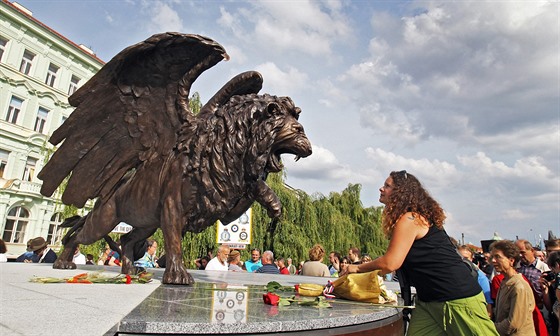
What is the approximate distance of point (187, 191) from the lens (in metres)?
3.79

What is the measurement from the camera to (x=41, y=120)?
A: 25031 mm

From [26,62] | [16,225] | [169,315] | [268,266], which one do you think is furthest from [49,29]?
[169,315]

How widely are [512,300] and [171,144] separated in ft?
12.7

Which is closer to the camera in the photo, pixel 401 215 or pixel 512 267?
pixel 401 215

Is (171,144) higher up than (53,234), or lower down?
higher up

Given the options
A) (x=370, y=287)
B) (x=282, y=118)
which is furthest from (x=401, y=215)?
(x=282, y=118)

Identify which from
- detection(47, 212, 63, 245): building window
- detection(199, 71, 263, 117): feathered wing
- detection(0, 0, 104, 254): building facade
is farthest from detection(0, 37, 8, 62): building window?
detection(199, 71, 263, 117): feathered wing

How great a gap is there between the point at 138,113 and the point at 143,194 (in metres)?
0.92

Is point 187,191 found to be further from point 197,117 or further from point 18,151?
point 18,151

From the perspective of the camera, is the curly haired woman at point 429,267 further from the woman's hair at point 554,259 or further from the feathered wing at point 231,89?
the woman's hair at point 554,259

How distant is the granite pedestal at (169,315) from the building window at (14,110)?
2599 centimetres

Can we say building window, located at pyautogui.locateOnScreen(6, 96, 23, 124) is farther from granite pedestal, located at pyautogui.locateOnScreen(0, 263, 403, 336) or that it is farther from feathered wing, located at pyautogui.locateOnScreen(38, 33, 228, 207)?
granite pedestal, located at pyautogui.locateOnScreen(0, 263, 403, 336)

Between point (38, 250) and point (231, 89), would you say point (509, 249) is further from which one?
point (38, 250)

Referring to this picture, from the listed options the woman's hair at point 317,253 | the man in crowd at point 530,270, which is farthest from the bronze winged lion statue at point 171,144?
the man in crowd at point 530,270
